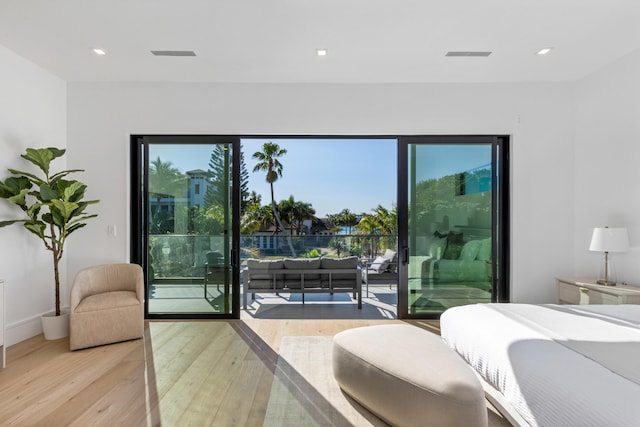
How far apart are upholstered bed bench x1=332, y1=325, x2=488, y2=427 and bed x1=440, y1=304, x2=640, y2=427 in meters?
0.16

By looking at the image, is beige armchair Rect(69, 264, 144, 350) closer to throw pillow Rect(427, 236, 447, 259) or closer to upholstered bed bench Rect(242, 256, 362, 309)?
upholstered bed bench Rect(242, 256, 362, 309)

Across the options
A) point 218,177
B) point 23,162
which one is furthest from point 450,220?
point 23,162

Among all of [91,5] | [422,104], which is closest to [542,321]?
[422,104]

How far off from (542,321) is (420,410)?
3.04 feet

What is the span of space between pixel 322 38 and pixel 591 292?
3.43 m

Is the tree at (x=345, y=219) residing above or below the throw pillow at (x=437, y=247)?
above

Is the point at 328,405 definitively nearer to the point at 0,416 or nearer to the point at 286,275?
the point at 0,416

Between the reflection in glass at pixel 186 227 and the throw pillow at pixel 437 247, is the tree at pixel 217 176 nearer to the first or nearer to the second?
the reflection in glass at pixel 186 227

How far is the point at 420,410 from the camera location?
70.9 inches

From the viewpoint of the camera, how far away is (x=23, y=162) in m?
3.50

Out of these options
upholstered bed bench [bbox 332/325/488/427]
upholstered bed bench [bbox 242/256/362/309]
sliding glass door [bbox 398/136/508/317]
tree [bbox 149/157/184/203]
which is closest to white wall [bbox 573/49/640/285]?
sliding glass door [bbox 398/136/508/317]

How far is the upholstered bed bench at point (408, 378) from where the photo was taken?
5.60 feet

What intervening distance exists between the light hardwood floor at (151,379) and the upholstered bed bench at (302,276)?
48.0 inches

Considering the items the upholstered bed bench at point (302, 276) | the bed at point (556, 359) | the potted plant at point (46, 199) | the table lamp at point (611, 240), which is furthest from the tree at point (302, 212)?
the bed at point (556, 359)
